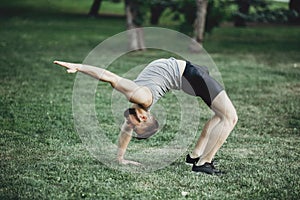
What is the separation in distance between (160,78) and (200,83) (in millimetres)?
429

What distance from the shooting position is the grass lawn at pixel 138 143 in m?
5.45

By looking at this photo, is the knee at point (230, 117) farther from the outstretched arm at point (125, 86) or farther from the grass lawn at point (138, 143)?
the outstretched arm at point (125, 86)

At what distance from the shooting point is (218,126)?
19.5 ft

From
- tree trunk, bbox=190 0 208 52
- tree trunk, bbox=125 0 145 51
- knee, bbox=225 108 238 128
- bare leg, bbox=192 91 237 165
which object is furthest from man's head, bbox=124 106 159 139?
tree trunk, bbox=125 0 145 51

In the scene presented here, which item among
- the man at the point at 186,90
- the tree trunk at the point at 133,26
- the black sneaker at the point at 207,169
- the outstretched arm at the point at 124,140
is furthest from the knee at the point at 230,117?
the tree trunk at the point at 133,26

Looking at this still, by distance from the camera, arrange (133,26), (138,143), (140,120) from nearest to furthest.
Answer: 1. (140,120)
2. (138,143)
3. (133,26)

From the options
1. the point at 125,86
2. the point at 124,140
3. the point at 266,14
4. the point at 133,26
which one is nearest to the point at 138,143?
the point at 124,140

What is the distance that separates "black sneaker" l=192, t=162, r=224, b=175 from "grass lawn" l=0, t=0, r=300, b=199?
10cm

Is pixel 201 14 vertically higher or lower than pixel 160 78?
lower

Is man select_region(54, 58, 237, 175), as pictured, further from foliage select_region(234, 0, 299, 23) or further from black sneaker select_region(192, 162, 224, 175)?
foliage select_region(234, 0, 299, 23)

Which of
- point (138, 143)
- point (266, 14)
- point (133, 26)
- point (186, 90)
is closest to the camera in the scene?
point (186, 90)

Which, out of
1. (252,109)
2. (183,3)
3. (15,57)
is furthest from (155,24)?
(252,109)

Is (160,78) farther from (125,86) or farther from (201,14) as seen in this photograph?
(201,14)

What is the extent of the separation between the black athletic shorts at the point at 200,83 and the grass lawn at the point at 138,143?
87 cm
